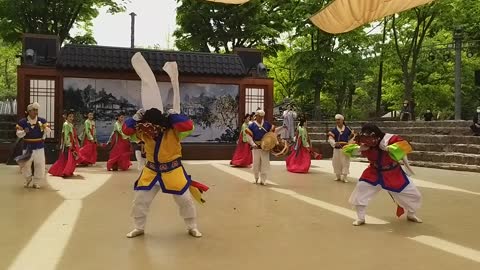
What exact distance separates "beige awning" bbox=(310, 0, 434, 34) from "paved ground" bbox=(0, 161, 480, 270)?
4.09m

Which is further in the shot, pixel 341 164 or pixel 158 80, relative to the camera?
pixel 158 80

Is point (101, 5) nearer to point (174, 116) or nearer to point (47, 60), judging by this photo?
point (47, 60)

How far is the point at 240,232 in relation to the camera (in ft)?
18.7

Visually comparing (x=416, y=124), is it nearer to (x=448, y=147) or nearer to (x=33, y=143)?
(x=448, y=147)

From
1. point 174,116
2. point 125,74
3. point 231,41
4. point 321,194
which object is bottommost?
point 321,194

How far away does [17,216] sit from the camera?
21.4 ft

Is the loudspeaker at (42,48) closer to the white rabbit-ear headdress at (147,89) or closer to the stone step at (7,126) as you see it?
the stone step at (7,126)

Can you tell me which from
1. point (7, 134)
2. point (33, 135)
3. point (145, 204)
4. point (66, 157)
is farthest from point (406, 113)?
point (145, 204)

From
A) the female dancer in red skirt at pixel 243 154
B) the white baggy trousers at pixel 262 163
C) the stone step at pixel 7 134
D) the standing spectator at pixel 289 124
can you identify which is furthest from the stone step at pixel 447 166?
the stone step at pixel 7 134

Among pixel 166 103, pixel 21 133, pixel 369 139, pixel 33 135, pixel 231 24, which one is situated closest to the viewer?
pixel 369 139

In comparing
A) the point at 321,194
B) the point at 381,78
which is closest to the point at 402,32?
the point at 381,78

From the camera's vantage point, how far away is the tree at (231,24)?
24312 millimetres

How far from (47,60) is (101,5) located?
19.2 feet

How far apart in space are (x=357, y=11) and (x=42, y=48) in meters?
11.3
